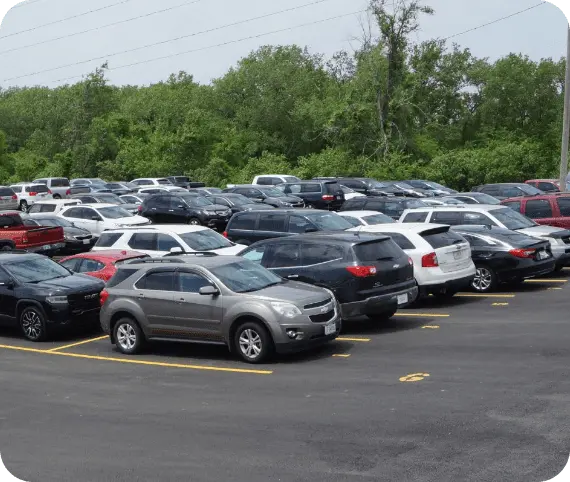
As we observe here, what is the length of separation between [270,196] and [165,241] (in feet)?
79.0

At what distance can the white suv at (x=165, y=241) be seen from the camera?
21.5m

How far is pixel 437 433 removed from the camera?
9.05 m

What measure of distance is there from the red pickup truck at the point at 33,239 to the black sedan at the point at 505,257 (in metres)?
14.1

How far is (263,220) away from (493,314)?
893 centimetres

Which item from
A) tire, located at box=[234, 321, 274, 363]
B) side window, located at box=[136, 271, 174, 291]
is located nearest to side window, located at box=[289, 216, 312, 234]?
side window, located at box=[136, 271, 174, 291]

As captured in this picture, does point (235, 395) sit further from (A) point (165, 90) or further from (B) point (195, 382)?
(A) point (165, 90)

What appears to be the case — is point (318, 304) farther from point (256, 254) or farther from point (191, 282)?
point (256, 254)

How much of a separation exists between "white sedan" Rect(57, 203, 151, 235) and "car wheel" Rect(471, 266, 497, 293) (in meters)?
16.1

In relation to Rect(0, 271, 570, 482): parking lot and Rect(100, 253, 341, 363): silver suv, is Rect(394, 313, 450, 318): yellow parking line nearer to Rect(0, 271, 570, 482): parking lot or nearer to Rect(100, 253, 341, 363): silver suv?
Rect(0, 271, 570, 482): parking lot

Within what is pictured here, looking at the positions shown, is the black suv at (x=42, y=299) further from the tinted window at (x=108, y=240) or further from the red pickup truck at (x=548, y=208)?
the red pickup truck at (x=548, y=208)

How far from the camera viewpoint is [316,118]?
76.6 metres

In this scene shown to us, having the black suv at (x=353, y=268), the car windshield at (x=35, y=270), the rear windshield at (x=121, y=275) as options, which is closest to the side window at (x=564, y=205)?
the black suv at (x=353, y=268)

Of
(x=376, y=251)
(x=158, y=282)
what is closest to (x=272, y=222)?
(x=376, y=251)

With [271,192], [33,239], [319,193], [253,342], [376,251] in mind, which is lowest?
[253,342]
